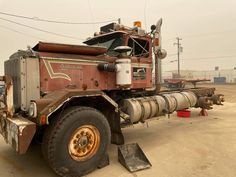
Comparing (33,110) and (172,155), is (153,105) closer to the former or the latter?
(172,155)

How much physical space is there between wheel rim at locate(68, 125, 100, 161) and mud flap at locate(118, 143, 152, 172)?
0.66 meters

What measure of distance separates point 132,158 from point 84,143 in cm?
114

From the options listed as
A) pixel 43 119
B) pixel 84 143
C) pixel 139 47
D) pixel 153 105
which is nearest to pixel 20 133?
pixel 43 119

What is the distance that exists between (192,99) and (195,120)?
1473mm

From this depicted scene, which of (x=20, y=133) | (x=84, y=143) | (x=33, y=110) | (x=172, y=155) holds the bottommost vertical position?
(x=172, y=155)

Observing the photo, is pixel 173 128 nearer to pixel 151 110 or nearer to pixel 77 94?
pixel 151 110

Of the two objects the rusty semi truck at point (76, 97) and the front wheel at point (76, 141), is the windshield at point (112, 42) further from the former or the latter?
the front wheel at point (76, 141)

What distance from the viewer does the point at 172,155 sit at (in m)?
5.33

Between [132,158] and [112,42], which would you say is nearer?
[132,158]

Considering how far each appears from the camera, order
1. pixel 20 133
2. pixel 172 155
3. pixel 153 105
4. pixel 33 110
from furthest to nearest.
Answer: pixel 153 105
pixel 172 155
pixel 33 110
pixel 20 133

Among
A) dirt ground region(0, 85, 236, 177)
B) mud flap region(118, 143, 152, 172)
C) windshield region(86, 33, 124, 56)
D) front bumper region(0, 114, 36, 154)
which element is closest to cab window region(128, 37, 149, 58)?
windshield region(86, 33, 124, 56)

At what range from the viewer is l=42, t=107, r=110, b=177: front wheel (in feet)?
13.2

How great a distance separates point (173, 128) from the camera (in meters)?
8.09

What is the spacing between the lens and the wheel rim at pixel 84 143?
4.29 meters
